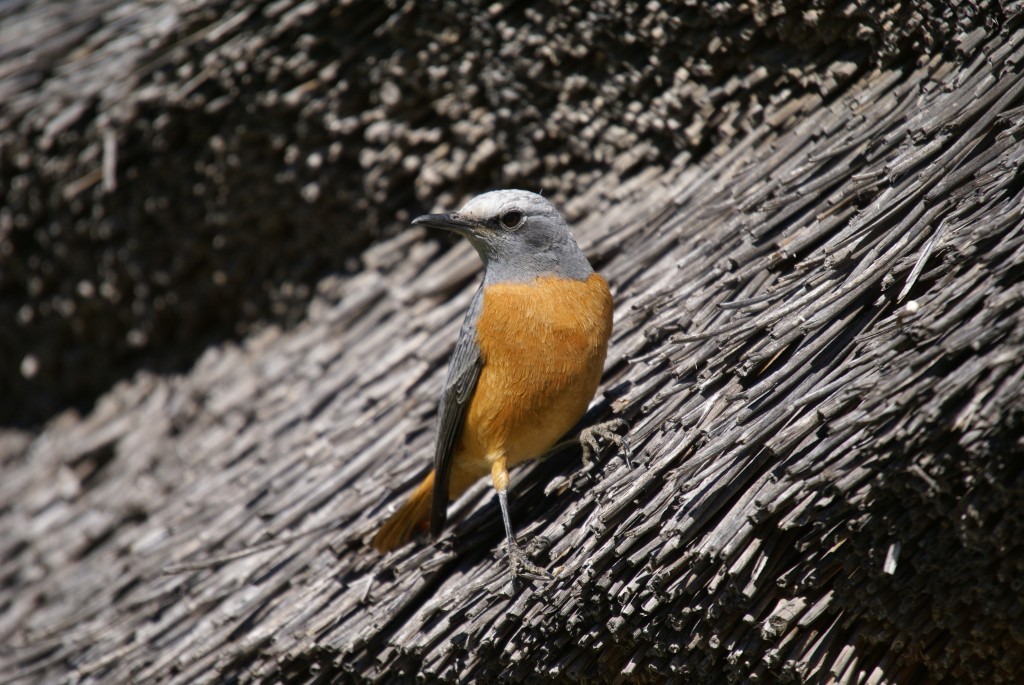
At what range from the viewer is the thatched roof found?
7.91 ft

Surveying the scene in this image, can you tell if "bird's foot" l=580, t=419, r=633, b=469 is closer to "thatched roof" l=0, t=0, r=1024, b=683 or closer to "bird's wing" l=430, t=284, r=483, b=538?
"thatched roof" l=0, t=0, r=1024, b=683

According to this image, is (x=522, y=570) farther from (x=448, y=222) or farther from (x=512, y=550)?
(x=448, y=222)

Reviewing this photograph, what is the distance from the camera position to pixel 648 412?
3.18m

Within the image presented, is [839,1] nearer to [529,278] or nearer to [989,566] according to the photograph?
[529,278]

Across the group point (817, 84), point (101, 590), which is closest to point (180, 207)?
point (101, 590)

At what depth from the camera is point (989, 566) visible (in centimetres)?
239

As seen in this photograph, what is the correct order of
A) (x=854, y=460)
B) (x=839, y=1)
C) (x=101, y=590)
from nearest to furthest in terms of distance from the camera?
(x=854, y=460) → (x=839, y=1) → (x=101, y=590)

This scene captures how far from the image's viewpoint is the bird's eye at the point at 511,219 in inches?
133

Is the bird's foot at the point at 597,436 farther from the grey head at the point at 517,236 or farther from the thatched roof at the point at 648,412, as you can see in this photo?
the grey head at the point at 517,236

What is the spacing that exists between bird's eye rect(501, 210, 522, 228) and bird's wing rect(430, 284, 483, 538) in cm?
30

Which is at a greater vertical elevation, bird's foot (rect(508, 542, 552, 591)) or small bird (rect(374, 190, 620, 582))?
small bird (rect(374, 190, 620, 582))

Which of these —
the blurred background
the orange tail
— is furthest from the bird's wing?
the blurred background

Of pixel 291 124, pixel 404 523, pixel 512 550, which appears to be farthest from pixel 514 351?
pixel 291 124

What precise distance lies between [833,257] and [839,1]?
1112mm
